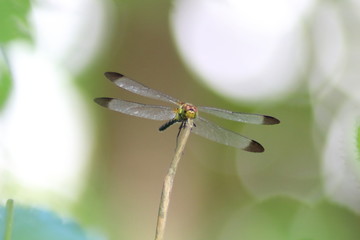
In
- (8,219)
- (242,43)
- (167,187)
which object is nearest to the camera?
(8,219)

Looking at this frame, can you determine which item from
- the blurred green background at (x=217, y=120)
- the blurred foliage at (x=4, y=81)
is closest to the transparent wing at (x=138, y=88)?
the blurred green background at (x=217, y=120)

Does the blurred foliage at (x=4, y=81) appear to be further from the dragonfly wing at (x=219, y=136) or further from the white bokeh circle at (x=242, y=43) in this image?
the white bokeh circle at (x=242, y=43)

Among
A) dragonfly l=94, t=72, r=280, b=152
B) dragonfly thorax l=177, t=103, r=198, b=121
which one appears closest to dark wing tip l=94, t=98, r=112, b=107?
dragonfly l=94, t=72, r=280, b=152

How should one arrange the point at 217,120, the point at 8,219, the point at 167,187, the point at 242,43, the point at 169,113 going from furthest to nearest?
the point at 242,43
the point at 217,120
the point at 169,113
the point at 167,187
the point at 8,219

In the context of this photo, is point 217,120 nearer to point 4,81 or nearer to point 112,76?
point 112,76

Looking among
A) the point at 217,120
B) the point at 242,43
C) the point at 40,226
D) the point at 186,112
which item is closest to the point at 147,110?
the point at 186,112

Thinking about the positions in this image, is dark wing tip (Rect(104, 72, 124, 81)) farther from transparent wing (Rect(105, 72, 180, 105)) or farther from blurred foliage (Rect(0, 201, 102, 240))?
blurred foliage (Rect(0, 201, 102, 240))
